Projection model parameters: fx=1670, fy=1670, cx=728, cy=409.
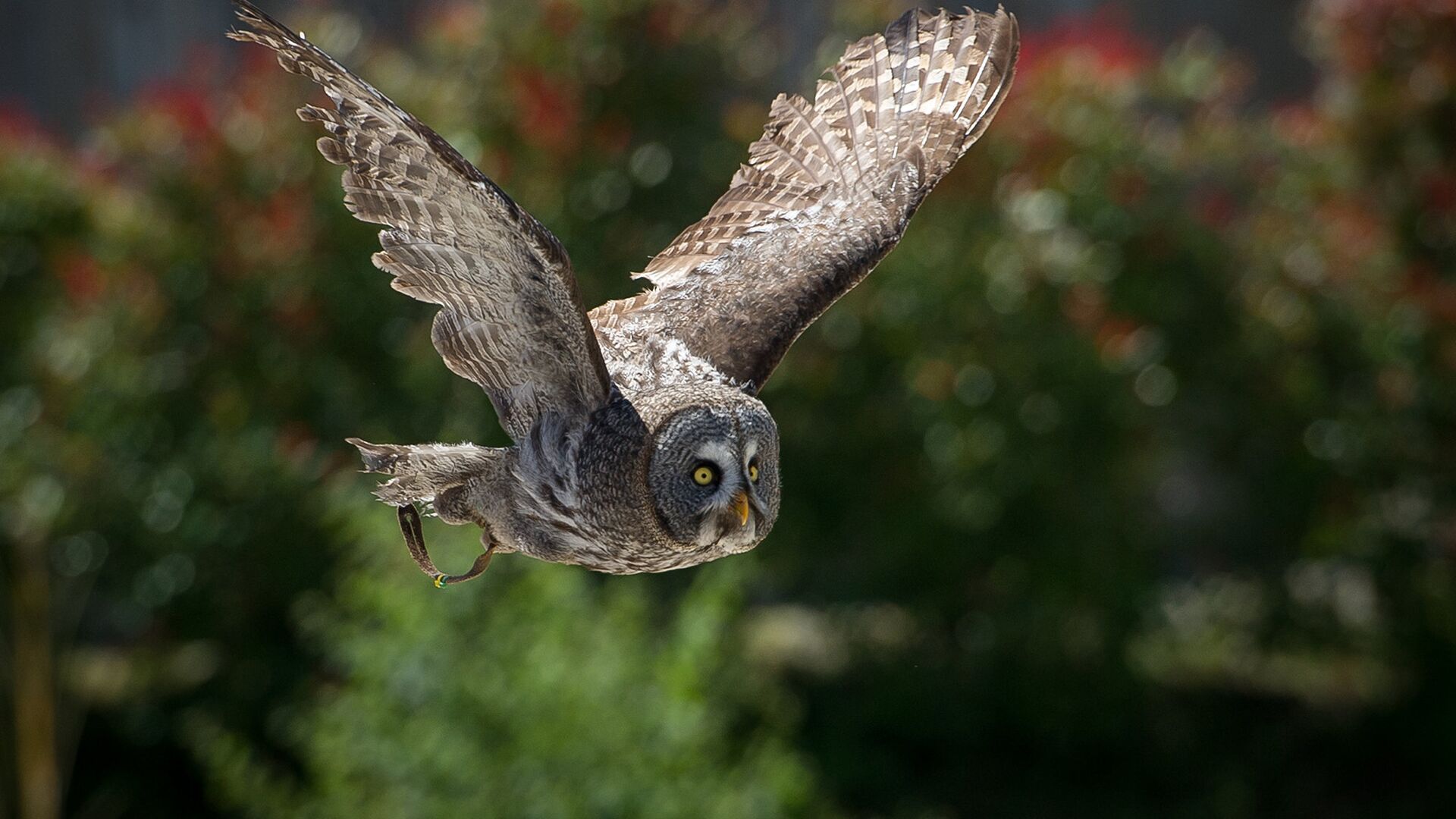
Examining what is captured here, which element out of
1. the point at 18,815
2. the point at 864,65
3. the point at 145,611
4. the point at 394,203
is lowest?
the point at 18,815

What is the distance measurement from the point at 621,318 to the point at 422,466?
23.7 inches

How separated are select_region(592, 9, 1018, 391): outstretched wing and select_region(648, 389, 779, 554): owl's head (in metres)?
0.61

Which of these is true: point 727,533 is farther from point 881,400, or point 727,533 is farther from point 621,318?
point 881,400

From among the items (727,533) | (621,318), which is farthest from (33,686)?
(727,533)

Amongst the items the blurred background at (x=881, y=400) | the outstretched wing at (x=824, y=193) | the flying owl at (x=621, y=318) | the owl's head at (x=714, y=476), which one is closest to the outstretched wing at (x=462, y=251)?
the flying owl at (x=621, y=318)

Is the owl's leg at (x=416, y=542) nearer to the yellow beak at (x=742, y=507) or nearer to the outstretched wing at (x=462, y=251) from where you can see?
the outstretched wing at (x=462, y=251)

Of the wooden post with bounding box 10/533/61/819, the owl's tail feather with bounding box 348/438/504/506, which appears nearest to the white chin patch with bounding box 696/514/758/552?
the owl's tail feather with bounding box 348/438/504/506

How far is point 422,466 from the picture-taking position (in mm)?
3324

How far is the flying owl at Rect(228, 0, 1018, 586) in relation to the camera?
8.99 feet

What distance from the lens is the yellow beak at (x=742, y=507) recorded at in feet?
9.11

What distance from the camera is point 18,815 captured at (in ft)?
25.5

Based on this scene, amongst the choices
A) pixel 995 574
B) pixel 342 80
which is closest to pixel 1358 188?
pixel 995 574

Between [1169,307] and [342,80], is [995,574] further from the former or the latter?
[342,80]

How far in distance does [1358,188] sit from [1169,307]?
125 cm
